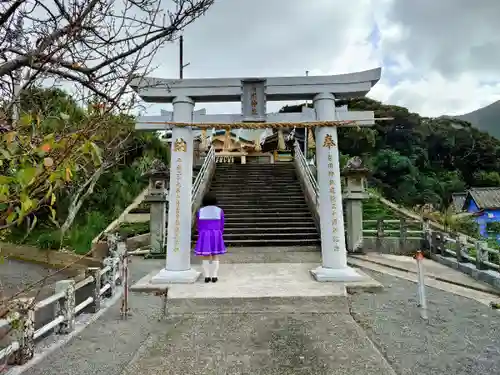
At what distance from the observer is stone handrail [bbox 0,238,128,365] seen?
2703mm

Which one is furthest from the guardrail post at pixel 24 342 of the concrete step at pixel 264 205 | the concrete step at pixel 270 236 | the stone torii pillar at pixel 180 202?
the concrete step at pixel 264 205

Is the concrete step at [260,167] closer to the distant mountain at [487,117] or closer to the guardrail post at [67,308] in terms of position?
the guardrail post at [67,308]

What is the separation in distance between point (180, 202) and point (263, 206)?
6.19 m

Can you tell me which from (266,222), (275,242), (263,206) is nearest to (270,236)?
(275,242)

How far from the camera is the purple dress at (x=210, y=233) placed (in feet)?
20.7

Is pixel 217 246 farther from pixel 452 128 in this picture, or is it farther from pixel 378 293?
pixel 452 128

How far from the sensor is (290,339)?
3875mm

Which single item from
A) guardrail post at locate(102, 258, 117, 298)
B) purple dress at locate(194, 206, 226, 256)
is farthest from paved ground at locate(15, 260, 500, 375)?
purple dress at locate(194, 206, 226, 256)

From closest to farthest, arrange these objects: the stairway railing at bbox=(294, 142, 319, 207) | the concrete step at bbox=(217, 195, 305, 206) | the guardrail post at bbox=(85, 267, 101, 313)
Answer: the guardrail post at bbox=(85, 267, 101, 313) < the stairway railing at bbox=(294, 142, 319, 207) < the concrete step at bbox=(217, 195, 305, 206)

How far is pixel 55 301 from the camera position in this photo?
399 centimetres

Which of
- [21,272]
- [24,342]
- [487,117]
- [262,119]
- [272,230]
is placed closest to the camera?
[24,342]

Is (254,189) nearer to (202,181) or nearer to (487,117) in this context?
(202,181)

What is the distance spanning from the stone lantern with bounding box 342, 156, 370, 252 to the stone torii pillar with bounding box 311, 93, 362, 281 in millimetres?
3505

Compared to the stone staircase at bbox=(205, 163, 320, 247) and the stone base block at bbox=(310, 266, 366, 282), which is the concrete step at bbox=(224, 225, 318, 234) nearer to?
the stone staircase at bbox=(205, 163, 320, 247)
